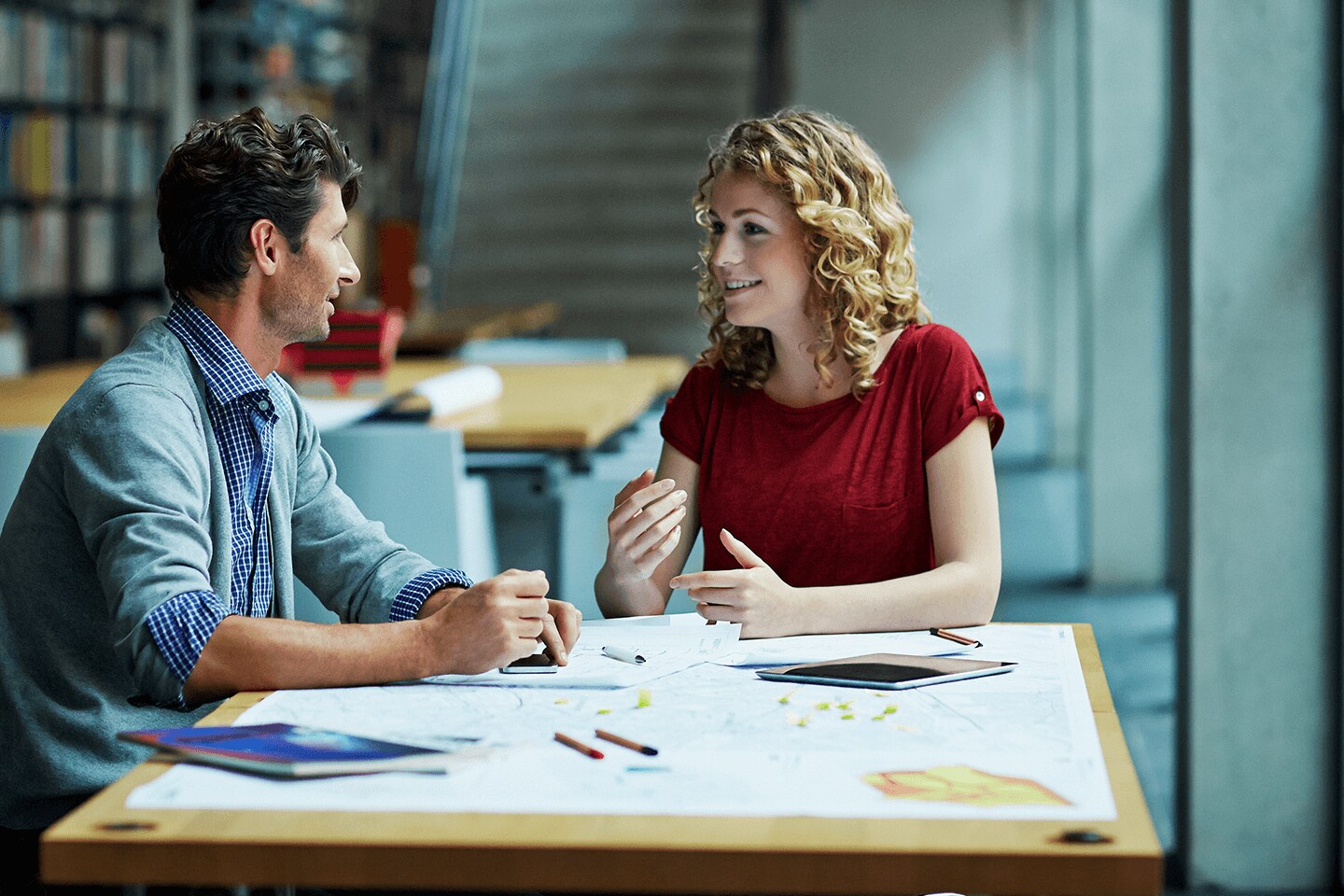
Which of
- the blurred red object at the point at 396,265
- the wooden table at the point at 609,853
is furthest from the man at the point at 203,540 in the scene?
the blurred red object at the point at 396,265

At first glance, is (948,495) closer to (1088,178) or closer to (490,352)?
(490,352)

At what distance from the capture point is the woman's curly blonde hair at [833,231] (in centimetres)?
214

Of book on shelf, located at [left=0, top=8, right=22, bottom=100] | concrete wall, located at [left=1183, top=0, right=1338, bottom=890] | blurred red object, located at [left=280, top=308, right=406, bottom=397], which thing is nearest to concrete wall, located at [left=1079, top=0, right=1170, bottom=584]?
concrete wall, located at [left=1183, top=0, right=1338, bottom=890]

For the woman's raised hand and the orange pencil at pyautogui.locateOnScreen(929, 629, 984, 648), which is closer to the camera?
the orange pencil at pyautogui.locateOnScreen(929, 629, 984, 648)

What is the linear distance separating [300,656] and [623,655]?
353 millimetres

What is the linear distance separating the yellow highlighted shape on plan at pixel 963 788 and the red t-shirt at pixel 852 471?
0.89m

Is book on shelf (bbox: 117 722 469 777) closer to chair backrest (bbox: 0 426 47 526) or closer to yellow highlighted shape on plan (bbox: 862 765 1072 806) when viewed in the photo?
yellow highlighted shape on plan (bbox: 862 765 1072 806)

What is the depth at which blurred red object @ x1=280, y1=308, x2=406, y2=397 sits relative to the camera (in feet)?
12.2

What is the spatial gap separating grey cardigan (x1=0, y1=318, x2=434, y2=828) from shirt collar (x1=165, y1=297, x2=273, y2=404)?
0.01 meters

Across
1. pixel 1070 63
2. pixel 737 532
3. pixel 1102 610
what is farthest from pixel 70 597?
pixel 1070 63

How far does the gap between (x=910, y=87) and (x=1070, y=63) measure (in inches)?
166

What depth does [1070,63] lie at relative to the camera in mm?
9016

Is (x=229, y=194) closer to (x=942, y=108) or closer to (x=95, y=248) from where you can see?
(x=95, y=248)

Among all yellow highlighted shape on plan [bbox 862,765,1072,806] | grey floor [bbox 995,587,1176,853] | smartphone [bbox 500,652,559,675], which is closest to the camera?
yellow highlighted shape on plan [bbox 862,765,1072,806]
